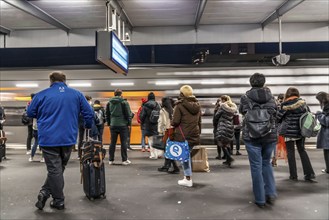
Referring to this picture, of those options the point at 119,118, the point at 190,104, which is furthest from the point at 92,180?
the point at 119,118

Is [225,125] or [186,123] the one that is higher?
[186,123]

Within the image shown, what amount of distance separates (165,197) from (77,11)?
22.7 feet

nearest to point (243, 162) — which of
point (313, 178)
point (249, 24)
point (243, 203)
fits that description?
point (313, 178)

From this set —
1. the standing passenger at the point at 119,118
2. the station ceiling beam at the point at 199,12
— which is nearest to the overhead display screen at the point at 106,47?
the standing passenger at the point at 119,118

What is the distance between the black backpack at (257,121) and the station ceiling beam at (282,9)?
18.3 ft

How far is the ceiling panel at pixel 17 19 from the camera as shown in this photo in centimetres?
901

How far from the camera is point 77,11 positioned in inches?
363

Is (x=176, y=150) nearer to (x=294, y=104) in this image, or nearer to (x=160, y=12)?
(x=294, y=104)

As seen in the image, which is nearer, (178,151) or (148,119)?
(178,151)

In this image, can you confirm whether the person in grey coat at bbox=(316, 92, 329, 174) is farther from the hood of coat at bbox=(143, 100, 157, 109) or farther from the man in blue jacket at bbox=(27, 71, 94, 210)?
the man in blue jacket at bbox=(27, 71, 94, 210)

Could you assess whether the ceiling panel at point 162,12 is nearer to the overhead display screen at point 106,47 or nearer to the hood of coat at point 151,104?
the overhead display screen at point 106,47

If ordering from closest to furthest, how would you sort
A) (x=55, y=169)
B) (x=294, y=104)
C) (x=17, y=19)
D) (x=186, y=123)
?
(x=55, y=169) → (x=186, y=123) → (x=294, y=104) → (x=17, y=19)

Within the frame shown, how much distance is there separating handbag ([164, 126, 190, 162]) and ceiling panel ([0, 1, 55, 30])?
21.8 feet

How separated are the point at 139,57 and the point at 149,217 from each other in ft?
26.4
